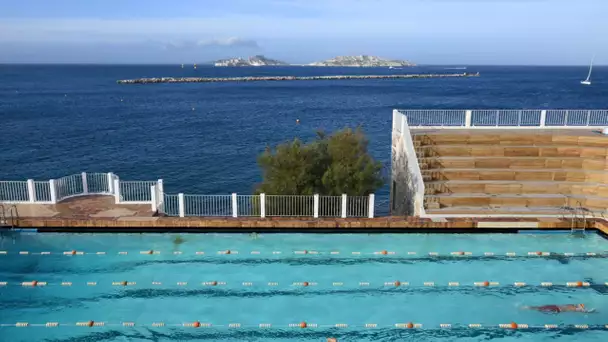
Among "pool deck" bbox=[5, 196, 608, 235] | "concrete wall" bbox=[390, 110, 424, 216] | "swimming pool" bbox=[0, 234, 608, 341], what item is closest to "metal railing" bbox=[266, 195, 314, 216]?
"pool deck" bbox=[5, 196, 608, 235]

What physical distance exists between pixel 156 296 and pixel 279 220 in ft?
15.6

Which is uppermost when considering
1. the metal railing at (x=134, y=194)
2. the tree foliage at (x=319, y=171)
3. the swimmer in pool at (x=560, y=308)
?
the tree foliage at (x=319, y=171)

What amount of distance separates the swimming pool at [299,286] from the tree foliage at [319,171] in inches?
81.8

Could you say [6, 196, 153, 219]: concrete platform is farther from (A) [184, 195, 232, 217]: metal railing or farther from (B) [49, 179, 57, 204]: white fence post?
(A) [184, 195, 232, 217]: metal railing

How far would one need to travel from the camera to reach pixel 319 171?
679 inches

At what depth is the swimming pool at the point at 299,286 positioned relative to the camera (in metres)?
10.6

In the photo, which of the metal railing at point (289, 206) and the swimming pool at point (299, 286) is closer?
the swimming pool at point (299, 286)

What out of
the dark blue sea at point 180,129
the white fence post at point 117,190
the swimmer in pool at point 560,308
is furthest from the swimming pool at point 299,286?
the dark blue sea at point 180,129

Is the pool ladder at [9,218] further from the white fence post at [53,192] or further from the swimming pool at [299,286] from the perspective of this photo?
the white fence post at [53,192]

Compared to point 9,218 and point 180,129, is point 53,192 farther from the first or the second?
point 180,129

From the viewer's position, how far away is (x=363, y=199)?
16.4 metres

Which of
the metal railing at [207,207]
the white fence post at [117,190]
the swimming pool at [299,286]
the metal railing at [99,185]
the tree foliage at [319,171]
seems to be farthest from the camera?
the metal railing at [99,185]

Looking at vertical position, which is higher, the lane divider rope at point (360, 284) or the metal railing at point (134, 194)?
the metal railing at point (134, 194)

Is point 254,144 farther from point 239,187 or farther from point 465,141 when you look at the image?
point 465,141
